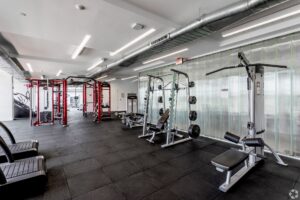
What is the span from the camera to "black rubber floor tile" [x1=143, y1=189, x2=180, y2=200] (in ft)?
6.81

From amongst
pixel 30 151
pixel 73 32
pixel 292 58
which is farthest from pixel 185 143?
pixel 73 32

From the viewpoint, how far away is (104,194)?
2156 mm

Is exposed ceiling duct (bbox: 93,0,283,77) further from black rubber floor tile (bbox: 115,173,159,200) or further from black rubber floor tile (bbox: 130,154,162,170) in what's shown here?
black rubber floor tile (bbox: 115,173,159,200)

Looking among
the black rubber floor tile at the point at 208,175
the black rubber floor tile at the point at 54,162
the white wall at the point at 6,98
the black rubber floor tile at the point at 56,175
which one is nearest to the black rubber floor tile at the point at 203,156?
the black rubber floor tile at the point at 208,175

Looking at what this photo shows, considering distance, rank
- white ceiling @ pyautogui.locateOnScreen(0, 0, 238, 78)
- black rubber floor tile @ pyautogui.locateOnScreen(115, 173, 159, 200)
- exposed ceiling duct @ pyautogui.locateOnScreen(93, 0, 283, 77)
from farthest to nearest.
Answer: white ceiling @ pyautogui.locateOnScreen(0, 0, 238, 78) → black rubber floor tile @ pyautogui.locateOnScreen(115, 173, 159, 200) → exposed ceiling duct @ pyautogui.locateOnScreen(93, 0, 283, 77)

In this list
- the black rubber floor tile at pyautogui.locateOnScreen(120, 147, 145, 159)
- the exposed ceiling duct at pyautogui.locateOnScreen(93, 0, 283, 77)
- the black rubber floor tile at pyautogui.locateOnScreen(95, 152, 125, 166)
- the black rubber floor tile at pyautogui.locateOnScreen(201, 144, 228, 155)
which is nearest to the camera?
the exposed ceiling duct at pyautogui.locateOnScreen(93, 0, 283, 77)

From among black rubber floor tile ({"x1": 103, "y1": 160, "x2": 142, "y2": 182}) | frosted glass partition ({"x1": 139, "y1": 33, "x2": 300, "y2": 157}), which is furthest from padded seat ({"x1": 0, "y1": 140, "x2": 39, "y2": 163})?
frosted glass partition ({"x1": 139, "y1": 33, "x2": 300, "y2": 157})

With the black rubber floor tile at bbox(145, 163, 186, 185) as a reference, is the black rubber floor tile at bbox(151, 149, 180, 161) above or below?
above

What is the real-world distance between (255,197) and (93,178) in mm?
2565

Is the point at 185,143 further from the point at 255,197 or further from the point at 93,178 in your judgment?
the point at 93,178

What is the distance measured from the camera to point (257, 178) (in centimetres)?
260

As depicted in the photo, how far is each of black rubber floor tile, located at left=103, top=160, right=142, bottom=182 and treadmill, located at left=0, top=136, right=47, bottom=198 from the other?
3.34ft

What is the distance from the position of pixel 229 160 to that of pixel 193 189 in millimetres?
748

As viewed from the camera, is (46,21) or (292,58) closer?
(46,21)
